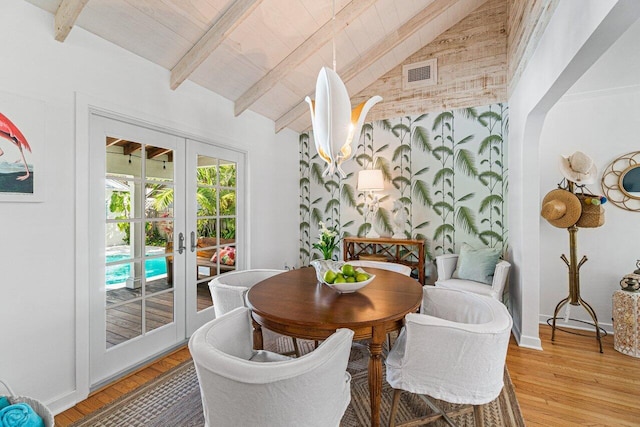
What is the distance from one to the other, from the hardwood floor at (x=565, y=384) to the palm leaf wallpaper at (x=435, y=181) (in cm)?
134

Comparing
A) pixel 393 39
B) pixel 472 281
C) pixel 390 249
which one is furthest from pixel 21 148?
pixel 472 281

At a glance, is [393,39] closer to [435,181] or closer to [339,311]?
[435,181]

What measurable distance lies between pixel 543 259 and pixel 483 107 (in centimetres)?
191

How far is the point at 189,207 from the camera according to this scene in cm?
296

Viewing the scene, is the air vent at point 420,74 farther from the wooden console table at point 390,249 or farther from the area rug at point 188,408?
the area rug at point 188,408

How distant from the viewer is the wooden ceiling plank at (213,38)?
2.24m

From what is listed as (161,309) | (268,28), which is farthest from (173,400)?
(268,28)

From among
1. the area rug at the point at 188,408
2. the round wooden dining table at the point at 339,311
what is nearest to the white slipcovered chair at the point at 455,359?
the round wooden dining table at the point at 339,311

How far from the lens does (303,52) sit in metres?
3.01

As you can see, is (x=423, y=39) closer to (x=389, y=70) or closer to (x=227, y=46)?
(x=389, y=70)

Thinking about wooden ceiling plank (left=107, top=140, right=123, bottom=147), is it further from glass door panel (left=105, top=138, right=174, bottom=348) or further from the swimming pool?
the swimming pool

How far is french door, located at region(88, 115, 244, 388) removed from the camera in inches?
88.1

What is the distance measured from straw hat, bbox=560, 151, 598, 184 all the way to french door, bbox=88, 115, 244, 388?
3.39 m

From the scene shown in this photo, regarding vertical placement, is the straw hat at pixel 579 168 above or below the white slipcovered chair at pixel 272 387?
above
